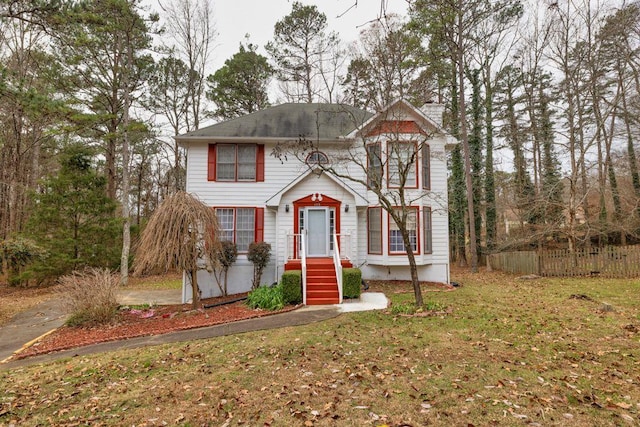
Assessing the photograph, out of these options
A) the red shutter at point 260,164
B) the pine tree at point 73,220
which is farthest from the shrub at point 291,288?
the pine tree at point 73,220

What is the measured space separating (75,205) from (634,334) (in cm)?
2130

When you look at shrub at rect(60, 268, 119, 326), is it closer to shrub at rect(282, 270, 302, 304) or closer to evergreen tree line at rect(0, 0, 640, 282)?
evergreen tree line at rect(0, 0, 640, 282)

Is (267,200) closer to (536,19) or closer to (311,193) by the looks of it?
(311,193)

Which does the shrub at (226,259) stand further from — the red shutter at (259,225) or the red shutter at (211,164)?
the red shutter at (211,164)

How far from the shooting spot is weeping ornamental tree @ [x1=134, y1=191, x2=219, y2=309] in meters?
9.12

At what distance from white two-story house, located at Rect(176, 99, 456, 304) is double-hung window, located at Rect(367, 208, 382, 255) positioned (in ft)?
0.13

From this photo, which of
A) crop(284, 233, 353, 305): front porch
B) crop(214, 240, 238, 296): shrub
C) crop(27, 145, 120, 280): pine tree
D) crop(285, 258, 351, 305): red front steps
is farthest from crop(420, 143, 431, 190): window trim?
crop(27, 145, 120, 280): pine tree

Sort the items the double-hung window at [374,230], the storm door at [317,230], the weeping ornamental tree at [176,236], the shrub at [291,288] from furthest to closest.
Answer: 1. the double-hung window at [374,230]
2. the storm door at [317,230]
3. the shrub at [291,288]
4. the weeping ornamental tree at [176,236]

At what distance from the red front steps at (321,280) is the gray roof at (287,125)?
5.10 m

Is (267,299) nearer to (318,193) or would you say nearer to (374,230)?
(318,193)

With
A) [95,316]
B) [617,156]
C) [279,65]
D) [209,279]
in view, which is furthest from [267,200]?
[617,156]

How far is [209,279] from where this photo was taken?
12.7m

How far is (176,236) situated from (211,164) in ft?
16.0

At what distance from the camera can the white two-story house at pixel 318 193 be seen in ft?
42.1
